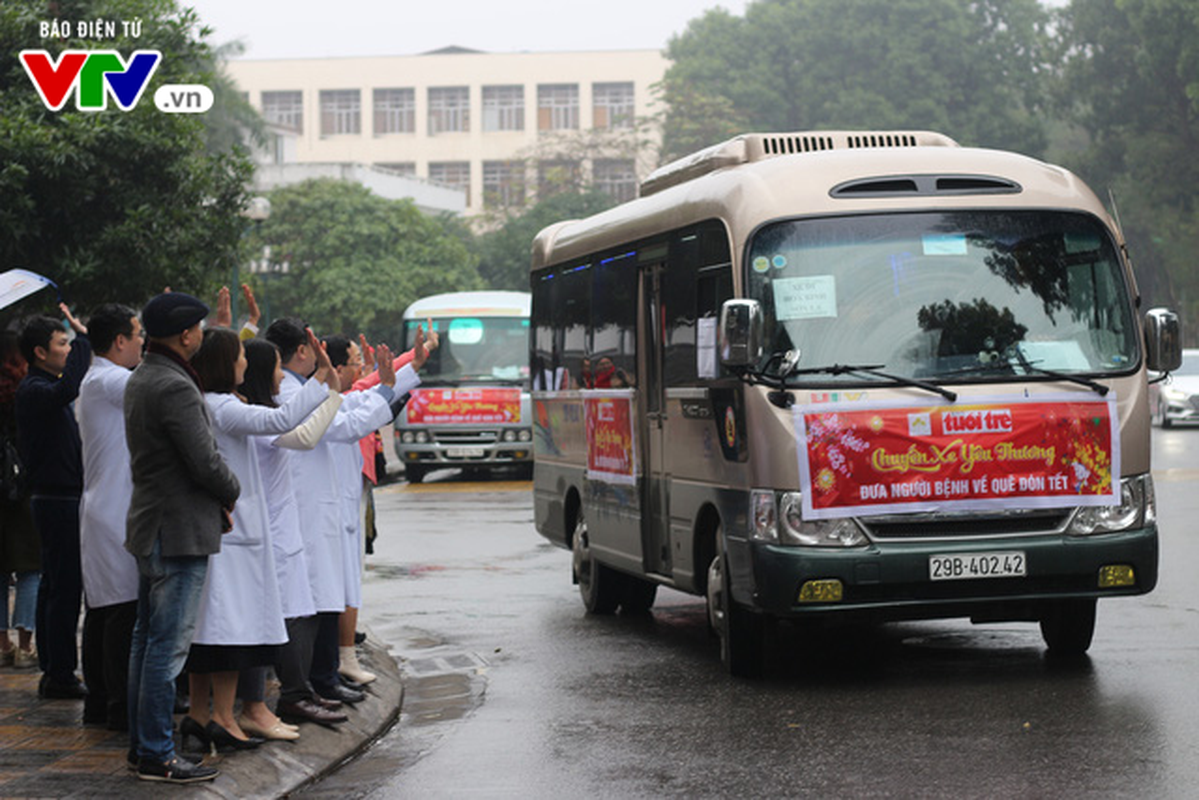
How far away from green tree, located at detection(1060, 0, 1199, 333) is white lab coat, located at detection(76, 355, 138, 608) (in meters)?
53.7

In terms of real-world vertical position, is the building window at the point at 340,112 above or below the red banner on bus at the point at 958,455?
above

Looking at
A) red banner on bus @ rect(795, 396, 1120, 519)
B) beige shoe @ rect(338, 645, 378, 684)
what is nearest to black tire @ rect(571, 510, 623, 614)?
beige shoe @ rect(338, 645, 378, 684)

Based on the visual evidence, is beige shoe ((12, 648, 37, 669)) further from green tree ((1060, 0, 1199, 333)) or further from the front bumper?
green tree ((1060, 0, 1199, 333))

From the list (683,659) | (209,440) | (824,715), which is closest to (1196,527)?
(683,659)

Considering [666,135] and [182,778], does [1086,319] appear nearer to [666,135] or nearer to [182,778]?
[182,778]

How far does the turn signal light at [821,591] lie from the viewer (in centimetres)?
977

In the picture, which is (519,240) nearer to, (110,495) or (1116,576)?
(1116,576)

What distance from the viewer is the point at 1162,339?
409 inches

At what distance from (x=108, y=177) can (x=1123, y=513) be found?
1279 centimetres

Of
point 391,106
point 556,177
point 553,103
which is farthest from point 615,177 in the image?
point 391,106

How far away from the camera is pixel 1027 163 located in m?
10.7

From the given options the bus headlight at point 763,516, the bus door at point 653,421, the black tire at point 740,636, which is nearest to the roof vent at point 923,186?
the bus headlight at point 763,516

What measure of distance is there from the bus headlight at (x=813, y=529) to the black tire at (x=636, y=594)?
4002 millimetres

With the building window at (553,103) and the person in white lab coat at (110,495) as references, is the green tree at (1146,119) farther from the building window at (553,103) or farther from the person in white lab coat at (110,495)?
the person in white lab coat at (110,495)
